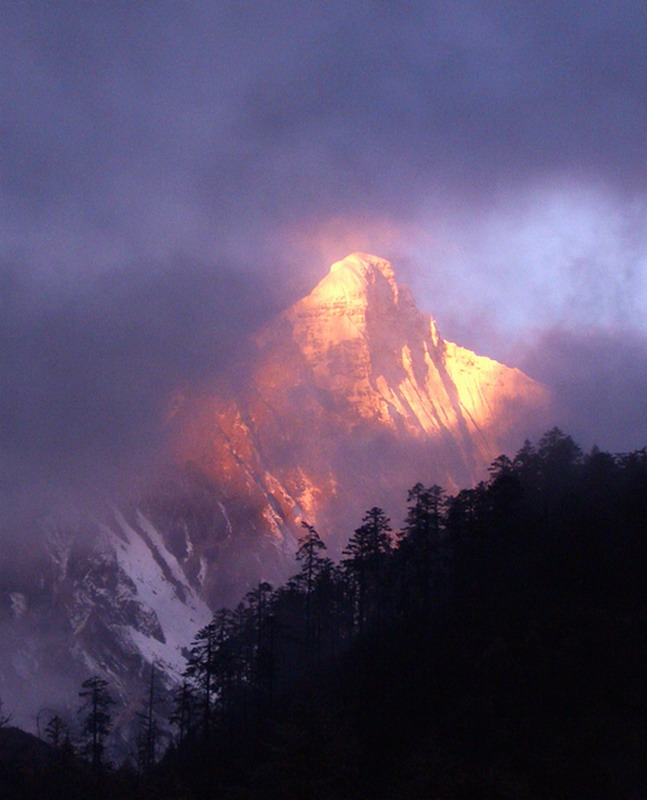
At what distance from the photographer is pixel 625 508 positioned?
258ft

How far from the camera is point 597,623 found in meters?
58.8

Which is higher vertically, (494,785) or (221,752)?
(221,752)

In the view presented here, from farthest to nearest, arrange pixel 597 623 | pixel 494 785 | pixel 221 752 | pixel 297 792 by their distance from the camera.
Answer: pixel 221 752 → pixel 597 623 → pixel 297 792 → pixel 494 785

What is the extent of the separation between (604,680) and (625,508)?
90.1 feet

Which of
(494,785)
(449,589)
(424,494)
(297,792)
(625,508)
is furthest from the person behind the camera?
(449,589)

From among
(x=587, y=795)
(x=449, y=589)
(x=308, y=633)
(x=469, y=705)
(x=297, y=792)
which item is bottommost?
Answer: (x=297, y=792)

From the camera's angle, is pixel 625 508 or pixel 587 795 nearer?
pixel 587 795

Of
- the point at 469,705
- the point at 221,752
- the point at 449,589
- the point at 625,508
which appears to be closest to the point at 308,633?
the point at 449,589

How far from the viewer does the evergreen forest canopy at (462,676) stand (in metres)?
43.8

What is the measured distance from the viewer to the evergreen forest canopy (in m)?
43.8

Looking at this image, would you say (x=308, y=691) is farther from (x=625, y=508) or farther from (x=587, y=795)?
(x=587, y=795)

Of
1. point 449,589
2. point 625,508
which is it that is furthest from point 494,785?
point 449,589

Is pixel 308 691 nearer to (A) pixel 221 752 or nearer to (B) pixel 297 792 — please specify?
(A) pixel 221 752

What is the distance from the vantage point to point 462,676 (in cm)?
6047
